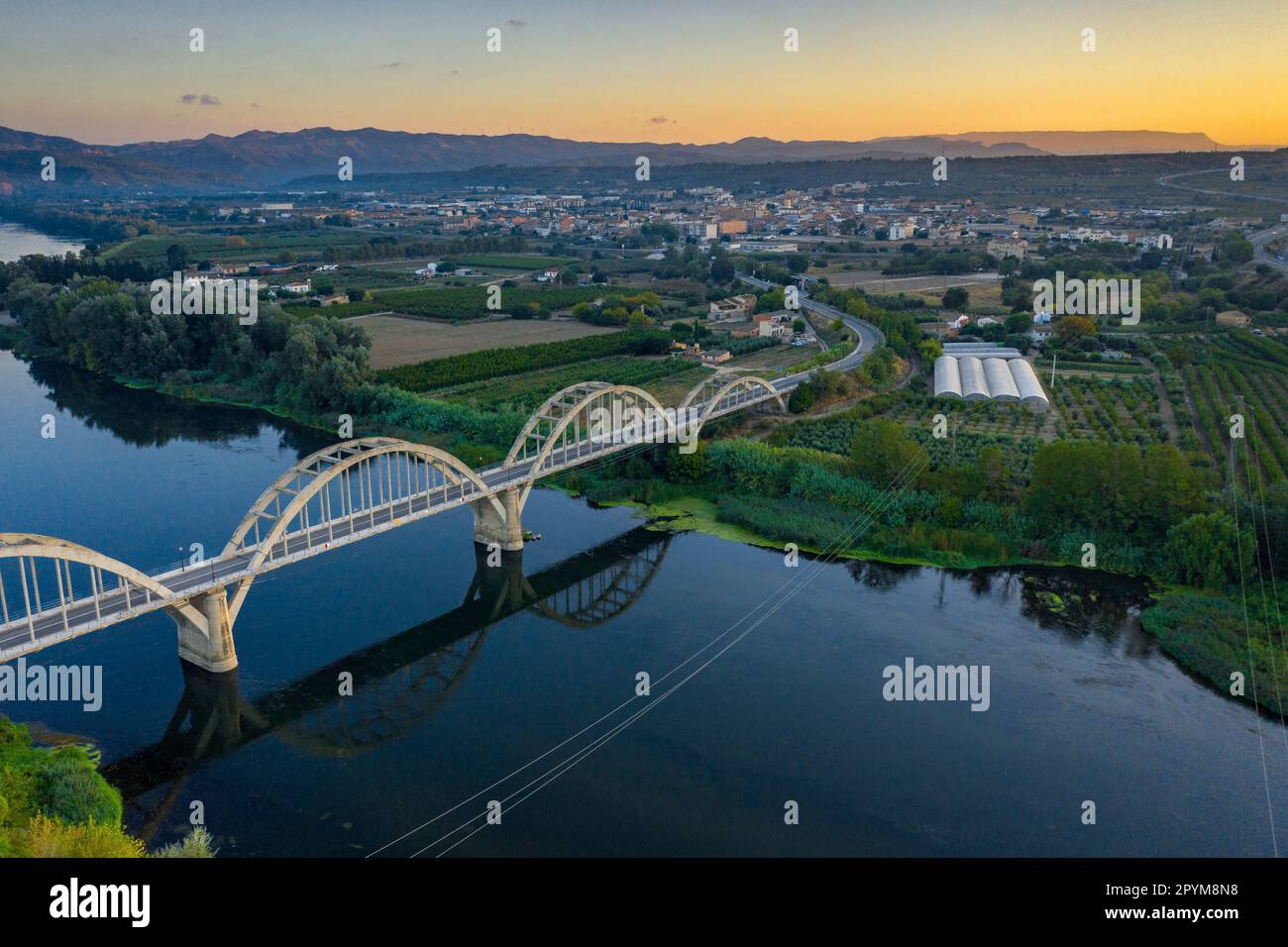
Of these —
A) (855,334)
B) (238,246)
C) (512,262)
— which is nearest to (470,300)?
(512,262)

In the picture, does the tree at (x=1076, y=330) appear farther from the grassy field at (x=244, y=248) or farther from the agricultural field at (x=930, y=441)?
the grassy field at (x=244, y=248)

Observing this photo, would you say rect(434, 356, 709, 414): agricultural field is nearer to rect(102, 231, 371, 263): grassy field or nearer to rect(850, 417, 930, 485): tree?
rect(850, 417, 930, 485): tree

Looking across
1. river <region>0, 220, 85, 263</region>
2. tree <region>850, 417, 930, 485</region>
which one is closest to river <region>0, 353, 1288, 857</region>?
tree <region>850, 417, 930, 485</region>

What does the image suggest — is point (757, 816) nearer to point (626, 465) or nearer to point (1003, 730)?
point (1003, 730)

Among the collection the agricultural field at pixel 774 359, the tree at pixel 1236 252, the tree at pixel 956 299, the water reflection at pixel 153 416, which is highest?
the tree at pixel 1236 252

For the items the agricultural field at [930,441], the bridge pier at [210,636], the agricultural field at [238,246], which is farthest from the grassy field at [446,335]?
the agricultural field at [238,246]

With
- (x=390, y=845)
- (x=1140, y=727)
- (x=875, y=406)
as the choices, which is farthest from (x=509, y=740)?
(x=875, y=406)

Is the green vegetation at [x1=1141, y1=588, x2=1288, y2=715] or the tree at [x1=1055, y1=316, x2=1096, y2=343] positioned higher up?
the tree at [x1=1055, y1=316, x2=1096, y2=343]
